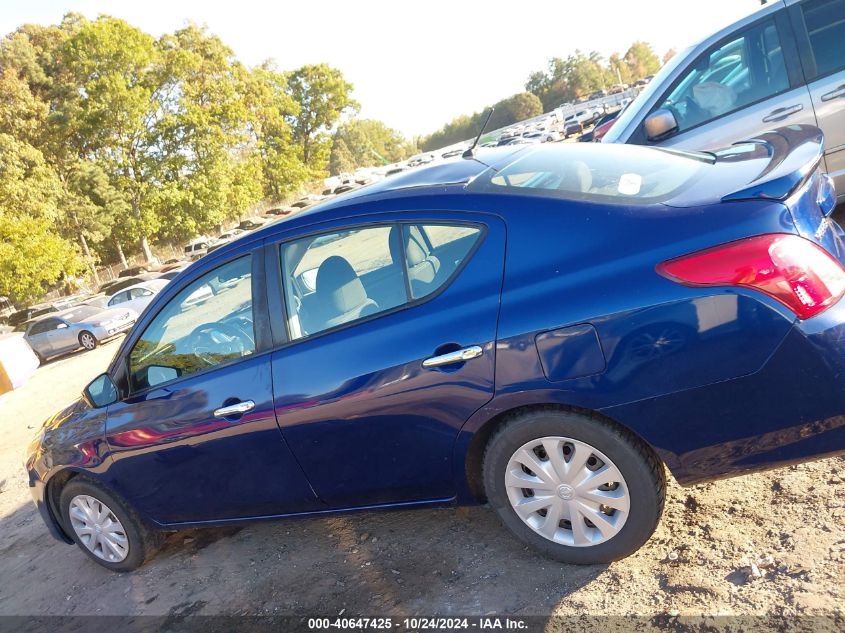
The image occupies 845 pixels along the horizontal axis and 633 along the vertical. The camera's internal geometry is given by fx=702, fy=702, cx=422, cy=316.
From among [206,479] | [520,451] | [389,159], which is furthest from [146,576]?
[389,159]

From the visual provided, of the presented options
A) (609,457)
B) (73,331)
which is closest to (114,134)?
(73,331)

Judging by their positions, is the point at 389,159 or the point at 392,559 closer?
the point at 392,559

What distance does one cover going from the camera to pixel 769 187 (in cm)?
244

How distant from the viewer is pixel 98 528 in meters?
4.05

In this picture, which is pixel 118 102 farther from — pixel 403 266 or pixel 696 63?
pixel 403 266

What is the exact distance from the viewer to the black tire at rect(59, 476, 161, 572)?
154 inches

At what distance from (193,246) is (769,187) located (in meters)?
49.5

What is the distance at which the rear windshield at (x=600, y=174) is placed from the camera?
8.93ft

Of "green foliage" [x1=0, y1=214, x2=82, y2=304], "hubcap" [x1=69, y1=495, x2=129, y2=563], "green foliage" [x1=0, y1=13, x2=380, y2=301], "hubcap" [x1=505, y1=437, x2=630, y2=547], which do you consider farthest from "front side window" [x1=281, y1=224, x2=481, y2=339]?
"green foliage" [x1=0, y1=13, x2=380, y2=301]

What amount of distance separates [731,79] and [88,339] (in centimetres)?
1774

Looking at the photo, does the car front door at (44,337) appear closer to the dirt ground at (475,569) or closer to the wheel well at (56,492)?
the dirt ground at (475,569)

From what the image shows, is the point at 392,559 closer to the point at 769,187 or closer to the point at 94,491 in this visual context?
the point at 94,491

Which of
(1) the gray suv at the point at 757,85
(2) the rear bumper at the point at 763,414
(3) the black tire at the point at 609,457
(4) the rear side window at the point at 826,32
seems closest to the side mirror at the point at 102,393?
(3) the black tire at the point at 609,457

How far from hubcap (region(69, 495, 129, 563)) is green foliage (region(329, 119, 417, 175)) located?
92.9 m
